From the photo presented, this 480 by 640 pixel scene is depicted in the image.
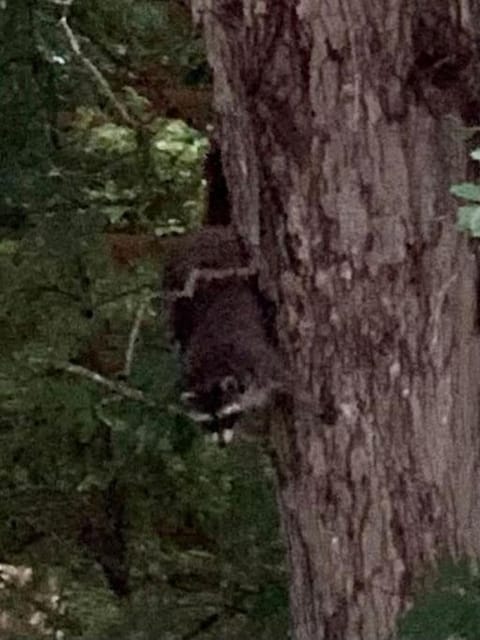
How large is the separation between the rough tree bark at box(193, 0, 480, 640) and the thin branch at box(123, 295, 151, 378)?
25cm

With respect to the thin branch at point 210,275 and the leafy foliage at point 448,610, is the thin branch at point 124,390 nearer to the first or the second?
the thin branch at point 210,275

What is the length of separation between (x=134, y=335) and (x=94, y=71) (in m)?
0.50

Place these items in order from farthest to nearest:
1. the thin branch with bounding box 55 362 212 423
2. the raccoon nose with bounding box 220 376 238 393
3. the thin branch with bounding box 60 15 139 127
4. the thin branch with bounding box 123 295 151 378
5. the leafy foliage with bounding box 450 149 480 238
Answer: the thin branch with bounding box 60 15 139 127 → the thin branch with bounding box 55 362 212 423 → the thin branch with bounding box 123 295 151 378 → the raccoon nose with bounding box 220 376 238 393 → the leafy foliage with bounding box 450 149 480 238

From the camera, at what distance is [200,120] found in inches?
101

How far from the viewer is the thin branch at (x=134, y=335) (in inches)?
65.3

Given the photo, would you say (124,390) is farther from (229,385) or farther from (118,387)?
(229,385)

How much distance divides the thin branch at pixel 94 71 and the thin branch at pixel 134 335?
32cm

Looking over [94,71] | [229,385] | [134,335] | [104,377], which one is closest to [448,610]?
[229,385]

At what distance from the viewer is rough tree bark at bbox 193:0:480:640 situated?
1.34m

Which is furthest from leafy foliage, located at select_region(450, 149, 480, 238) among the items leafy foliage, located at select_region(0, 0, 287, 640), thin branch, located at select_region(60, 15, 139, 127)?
thin branch, located at select_region(60, 15, 139, 127)

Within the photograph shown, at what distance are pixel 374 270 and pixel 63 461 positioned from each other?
3.34ft

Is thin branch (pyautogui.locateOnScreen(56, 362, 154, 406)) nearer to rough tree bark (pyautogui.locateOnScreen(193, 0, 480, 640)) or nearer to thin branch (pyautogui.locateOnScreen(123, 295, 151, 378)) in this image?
thin branch (pyautogui.locateOnScreen(123, 295, 151, 378))

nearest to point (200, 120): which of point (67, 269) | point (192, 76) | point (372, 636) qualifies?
point (192, 76)

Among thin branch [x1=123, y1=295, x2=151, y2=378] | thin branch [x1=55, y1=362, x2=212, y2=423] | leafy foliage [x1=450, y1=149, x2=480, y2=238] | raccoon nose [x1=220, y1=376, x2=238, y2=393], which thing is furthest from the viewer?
thin branch [x1=55, y1=362, x2=212, y2=423]
